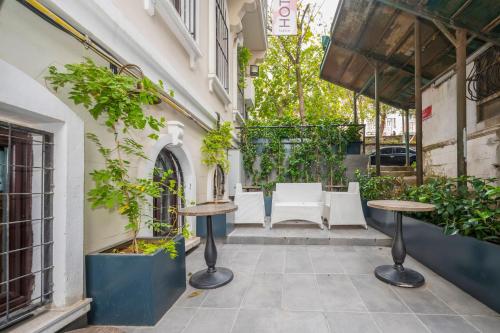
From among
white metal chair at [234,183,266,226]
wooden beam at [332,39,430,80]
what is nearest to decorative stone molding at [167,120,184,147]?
white metal chair at [234,183,266,226]

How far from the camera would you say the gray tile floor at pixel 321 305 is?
194 centimetres

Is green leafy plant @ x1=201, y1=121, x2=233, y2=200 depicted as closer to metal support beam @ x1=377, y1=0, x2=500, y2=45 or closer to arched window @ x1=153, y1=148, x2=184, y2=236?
arched window @ x1=153, y1=148, x2=184, y2=236

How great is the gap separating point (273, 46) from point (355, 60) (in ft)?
22.0

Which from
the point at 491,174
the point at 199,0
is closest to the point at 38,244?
the point at 199,0

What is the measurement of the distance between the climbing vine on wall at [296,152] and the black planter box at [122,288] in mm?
4850

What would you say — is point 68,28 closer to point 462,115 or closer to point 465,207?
point 465,207

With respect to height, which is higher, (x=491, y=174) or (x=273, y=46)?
(x=273, y=46)

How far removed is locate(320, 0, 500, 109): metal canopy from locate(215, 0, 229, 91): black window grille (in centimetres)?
258

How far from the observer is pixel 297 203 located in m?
4.84

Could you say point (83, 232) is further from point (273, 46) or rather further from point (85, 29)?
point (273, 46)

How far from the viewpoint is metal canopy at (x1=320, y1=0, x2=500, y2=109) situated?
393 cm

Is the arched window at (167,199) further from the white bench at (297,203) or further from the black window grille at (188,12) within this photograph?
the black window grille at (188,12)

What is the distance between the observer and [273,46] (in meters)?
12.5

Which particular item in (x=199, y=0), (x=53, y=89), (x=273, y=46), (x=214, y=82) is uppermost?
(x=273, y=46)
